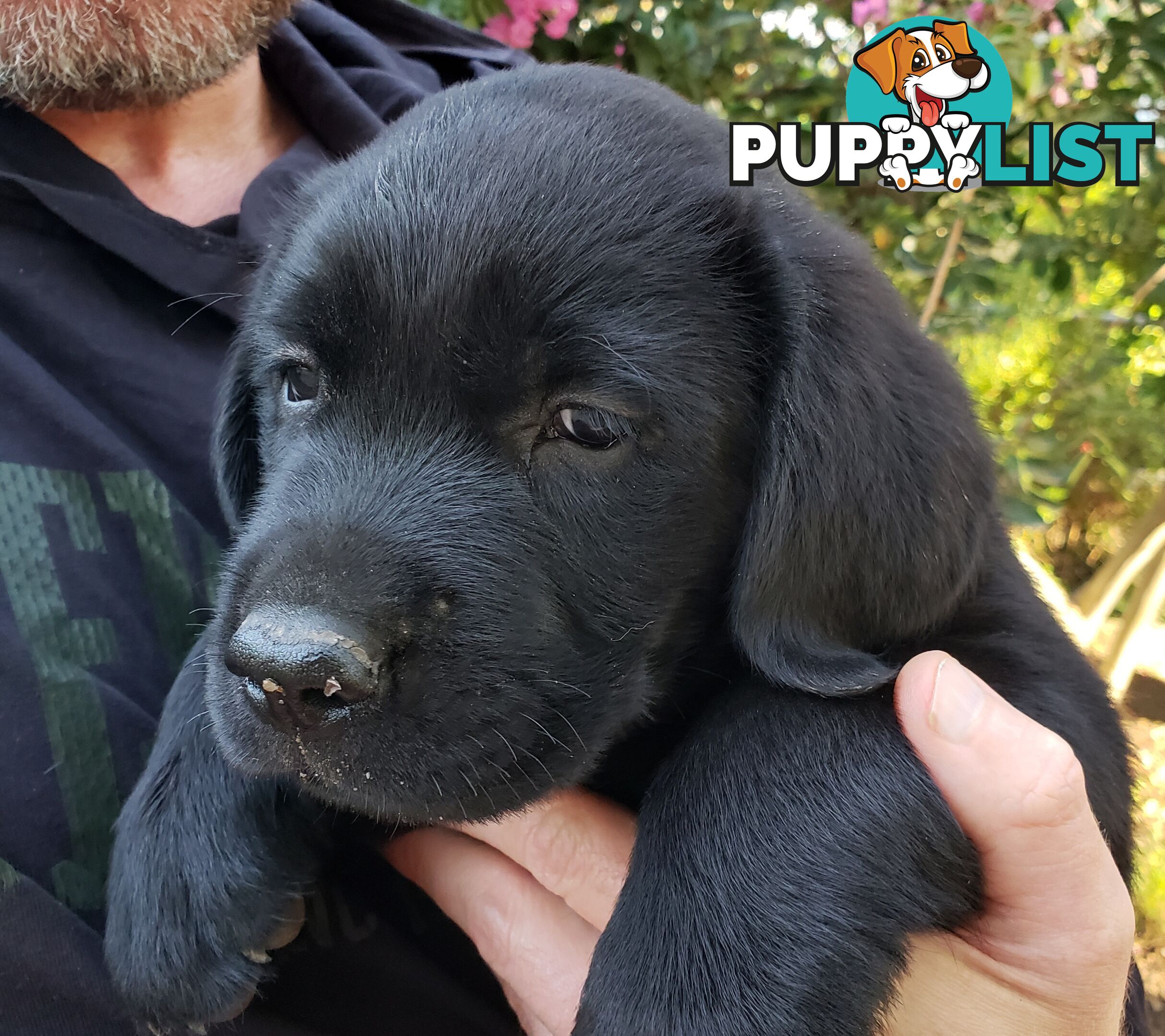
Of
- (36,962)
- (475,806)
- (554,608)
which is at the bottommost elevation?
(36,962)

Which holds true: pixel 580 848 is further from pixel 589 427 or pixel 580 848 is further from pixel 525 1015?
pixel 589 427

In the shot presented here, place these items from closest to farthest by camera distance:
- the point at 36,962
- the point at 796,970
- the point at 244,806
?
the point at 796,970 < the point at 36,962 < the point at 244,806

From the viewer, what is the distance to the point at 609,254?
109cm

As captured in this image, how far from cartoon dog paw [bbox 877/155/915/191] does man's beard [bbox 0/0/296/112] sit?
4.90ft

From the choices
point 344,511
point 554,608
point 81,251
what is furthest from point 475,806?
point 81,251

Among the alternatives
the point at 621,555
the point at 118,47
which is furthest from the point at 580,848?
the point at 118,47

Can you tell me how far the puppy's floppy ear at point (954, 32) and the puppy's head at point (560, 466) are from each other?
1496mm

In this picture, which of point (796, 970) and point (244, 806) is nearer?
point (796, 970)

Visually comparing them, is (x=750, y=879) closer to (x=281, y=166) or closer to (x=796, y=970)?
(x=796, y=970)

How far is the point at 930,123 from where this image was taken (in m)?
2.16

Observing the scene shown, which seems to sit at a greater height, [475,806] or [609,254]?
[609,254]

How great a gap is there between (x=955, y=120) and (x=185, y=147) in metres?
1.77

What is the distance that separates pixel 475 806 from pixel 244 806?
0.42 metres

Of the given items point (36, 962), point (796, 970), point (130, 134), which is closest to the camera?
point (796, 970)
